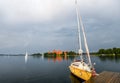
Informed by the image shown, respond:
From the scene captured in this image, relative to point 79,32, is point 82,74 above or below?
below

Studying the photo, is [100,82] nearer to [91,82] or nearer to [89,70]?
[91,82]

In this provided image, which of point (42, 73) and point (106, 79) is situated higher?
point (106, 79)

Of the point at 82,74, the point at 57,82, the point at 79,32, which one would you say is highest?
the point at 79,32

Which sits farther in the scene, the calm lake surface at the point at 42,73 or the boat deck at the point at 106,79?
the calm lake surface at the point at 42,73

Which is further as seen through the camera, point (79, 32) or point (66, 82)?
point (79, 32)

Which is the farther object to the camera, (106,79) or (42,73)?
(42,73)

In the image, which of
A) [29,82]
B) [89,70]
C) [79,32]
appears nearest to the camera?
[89,70]

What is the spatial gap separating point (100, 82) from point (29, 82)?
28.6 m

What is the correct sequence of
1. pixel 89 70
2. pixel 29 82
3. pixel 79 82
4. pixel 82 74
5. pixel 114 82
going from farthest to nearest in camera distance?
1. pixel 29 82
2. pixel 79 82
3. pixel 82 74
4. pixel 89 70
5. pixel 114 82

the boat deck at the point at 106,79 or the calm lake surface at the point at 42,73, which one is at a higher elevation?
the boat deck at the point at 106,79

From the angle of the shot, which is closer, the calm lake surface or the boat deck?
the boat deck

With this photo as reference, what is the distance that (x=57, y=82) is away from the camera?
41.8 meters

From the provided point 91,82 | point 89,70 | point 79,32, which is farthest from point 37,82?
point 91,82

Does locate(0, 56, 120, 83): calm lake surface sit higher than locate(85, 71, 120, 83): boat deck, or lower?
lower
